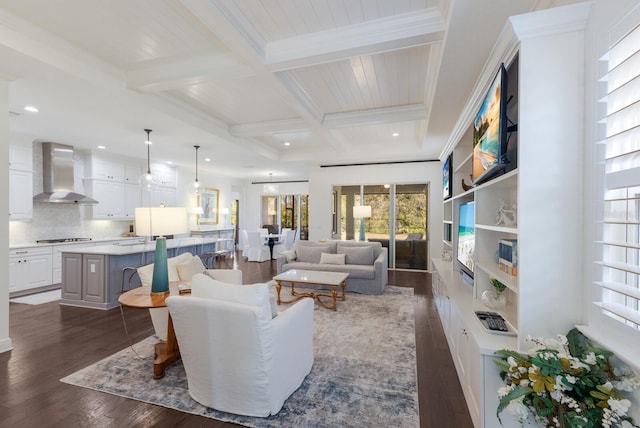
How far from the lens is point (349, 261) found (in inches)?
216

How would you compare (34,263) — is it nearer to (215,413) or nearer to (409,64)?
(215,413)

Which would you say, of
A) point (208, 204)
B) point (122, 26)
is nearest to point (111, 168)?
point (208, 204)

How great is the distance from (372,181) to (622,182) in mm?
6324

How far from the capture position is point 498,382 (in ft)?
5.47

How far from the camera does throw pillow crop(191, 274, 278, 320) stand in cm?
187

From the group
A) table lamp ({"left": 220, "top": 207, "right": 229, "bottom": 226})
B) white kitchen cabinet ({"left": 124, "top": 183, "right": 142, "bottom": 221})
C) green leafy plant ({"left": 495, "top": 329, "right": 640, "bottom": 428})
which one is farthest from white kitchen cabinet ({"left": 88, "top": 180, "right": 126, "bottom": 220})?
green leafy plant ({"left": 495, "top": 329, "right": 640, "bottom": 428})

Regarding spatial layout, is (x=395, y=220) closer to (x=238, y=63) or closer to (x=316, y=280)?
(x=316, y=280)

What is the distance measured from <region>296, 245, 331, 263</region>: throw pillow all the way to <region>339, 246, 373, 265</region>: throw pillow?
0.46 metres

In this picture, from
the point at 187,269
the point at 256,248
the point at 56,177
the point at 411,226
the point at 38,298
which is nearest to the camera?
the point at 187,269

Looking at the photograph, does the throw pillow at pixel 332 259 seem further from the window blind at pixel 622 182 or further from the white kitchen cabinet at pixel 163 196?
the white kitchen cabinet at pixel 163 196

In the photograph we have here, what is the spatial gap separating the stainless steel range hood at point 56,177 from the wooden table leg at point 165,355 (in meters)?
4.72

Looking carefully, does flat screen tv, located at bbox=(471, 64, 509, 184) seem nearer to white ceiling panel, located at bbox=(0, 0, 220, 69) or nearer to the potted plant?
the potted plant

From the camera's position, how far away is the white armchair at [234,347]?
5.98 ft

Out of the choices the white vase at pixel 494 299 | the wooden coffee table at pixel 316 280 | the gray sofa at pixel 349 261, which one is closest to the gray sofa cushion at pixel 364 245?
the gray sofa at pixel 349 261
